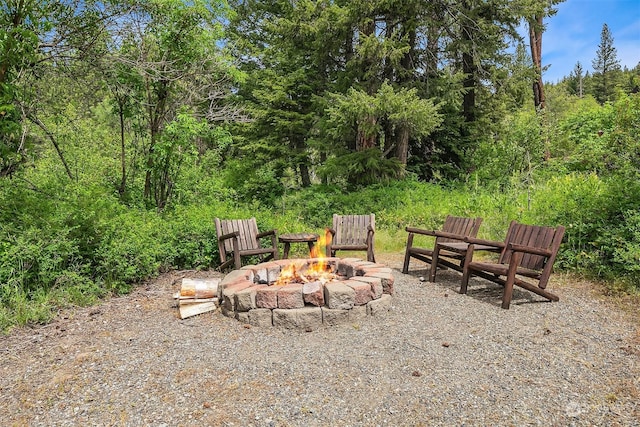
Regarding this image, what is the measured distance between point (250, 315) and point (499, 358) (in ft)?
6.82

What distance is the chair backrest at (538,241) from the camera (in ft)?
12.8

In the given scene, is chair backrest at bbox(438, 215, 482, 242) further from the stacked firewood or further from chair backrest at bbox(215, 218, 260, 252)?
the stacked firewood

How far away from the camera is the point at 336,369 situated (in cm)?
268

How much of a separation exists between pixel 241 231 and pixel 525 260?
3.67 metres

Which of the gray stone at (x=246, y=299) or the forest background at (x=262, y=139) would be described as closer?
the gray stone at (x=246, y=299)

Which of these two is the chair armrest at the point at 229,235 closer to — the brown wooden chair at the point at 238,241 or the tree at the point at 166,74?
the brown wooden chair at the point at 238,241

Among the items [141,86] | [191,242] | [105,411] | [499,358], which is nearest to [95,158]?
[141,86]

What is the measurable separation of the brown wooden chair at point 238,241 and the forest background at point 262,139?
336 mm

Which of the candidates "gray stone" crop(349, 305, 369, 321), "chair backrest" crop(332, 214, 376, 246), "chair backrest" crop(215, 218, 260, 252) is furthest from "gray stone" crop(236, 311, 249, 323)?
"chair backrest" crop(332, 214, 376, 246)

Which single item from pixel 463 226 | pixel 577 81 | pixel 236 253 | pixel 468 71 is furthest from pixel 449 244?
pixel 577 81

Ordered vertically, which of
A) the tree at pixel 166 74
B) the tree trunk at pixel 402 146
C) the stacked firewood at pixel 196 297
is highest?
the tree at pixel 166 74

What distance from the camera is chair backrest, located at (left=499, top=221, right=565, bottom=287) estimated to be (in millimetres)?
3916

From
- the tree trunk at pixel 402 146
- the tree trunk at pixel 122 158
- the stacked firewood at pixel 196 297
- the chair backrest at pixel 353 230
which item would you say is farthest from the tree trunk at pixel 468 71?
the stacked firewood at pixel 196 297

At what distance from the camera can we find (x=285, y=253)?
18.9 feet
